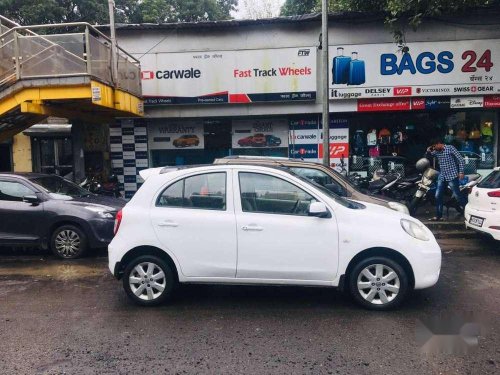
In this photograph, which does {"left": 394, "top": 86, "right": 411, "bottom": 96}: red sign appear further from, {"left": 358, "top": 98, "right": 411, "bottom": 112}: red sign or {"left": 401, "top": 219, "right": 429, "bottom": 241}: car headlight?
{"left": 401, "top": 219, "right": 429, "bottom": 241}: car headlight

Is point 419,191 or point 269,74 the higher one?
point 269,74

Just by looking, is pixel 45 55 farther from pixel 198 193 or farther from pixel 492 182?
pixel 492 182

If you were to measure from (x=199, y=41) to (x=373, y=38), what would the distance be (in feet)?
16.1

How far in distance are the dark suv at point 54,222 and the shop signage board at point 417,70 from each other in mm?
7496

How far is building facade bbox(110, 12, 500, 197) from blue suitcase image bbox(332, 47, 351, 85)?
3 centimetres

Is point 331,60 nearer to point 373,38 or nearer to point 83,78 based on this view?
point 373,38

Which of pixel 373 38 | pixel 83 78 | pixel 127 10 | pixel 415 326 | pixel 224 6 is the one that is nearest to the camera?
pixel 415 326

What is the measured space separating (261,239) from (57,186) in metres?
5.15

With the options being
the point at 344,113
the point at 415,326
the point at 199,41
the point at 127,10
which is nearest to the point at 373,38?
the point at 344,113

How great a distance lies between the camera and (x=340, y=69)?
480 inches

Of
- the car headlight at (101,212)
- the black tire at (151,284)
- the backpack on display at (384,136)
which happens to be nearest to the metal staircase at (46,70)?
the car headlight at (101,212)

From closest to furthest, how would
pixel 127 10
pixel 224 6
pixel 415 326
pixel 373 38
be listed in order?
pixel 415 326 → pixel 373 38 → pixel 127 10 → pixel 224 6

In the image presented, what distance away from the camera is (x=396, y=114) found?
1286 cm

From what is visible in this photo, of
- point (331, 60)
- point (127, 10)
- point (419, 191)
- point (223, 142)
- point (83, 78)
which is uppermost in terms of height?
point (127, 10)
